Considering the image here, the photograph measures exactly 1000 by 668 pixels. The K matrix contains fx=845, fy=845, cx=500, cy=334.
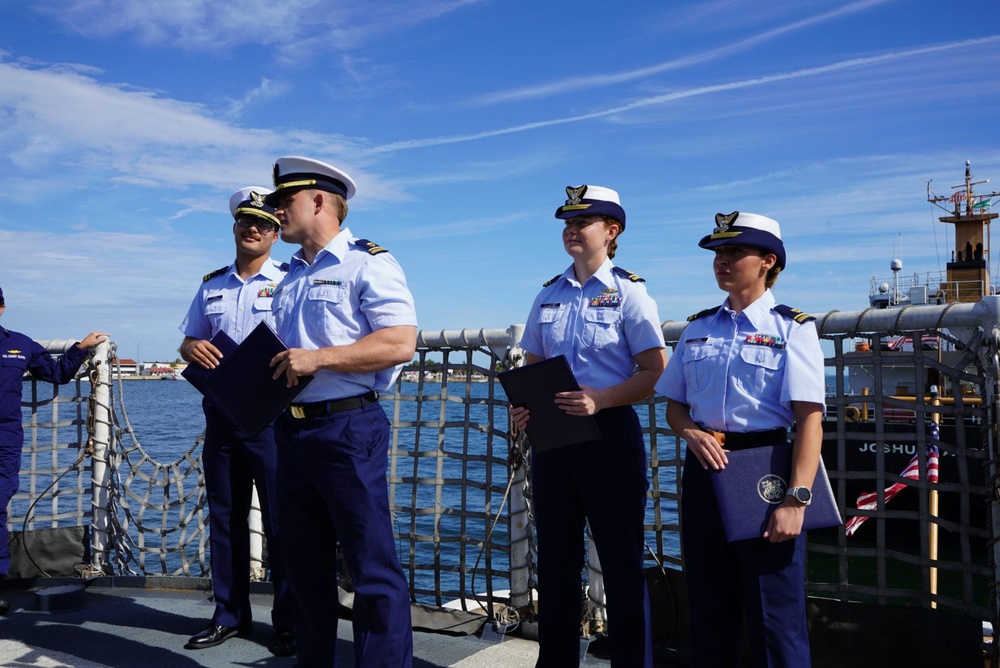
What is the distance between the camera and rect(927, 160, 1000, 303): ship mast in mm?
23000

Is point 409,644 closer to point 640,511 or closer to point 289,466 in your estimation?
point 289,466

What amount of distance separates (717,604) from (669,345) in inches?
48.2

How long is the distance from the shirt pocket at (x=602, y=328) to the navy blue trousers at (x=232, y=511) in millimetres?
1595

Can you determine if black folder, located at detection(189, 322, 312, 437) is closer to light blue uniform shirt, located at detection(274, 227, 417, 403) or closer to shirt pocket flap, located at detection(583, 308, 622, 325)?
light blue uniform shirt, located at detection(274, 227, 417, 403)

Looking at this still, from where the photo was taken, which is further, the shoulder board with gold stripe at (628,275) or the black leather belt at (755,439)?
the shoulder board with gold stripe at (628,275)

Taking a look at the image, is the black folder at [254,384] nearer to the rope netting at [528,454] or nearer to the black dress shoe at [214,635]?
the rope netting at [528,454]

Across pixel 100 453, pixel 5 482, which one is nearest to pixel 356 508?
pixel 5 482

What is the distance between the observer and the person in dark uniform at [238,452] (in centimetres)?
A: 372

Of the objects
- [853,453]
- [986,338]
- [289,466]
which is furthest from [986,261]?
[289,466]

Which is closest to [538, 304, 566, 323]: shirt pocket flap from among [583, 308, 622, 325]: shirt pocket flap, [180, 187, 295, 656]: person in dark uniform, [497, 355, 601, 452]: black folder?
[583, 308, 622, 325]: shirt pocket flap

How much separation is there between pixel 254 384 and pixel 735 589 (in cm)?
168

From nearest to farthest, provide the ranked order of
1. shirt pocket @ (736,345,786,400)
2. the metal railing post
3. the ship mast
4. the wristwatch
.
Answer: the wristwatch, shirt pocket @ (736,345,786,400), the metal railing post, the ship mast

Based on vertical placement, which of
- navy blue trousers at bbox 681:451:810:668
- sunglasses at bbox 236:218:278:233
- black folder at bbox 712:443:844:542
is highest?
sunglasses at bbox 236:218:278:233

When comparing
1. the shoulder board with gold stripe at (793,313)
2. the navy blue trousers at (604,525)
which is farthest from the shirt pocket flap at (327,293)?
the shoulder board with gold stripe at (793,313)
